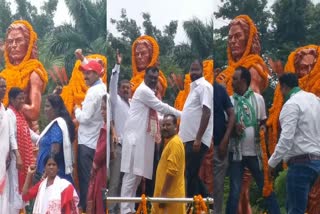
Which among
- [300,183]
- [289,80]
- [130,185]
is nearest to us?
[300,183]

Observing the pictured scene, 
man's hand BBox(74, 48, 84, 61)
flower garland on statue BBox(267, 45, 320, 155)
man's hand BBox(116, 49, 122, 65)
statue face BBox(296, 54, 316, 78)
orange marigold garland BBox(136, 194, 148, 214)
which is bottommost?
orange marigold garland BBox(136, 194, 148, 214)

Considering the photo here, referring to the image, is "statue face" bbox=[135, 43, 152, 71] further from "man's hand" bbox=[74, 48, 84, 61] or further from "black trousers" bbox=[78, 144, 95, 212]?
"black trousers" bbox=[78, 144, 95, 212]

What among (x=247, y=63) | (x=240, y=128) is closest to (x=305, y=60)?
(x=247, y=63)

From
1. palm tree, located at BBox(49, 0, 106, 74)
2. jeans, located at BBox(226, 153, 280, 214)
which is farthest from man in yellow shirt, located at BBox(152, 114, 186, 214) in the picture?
palm tree, located at BBox(49, 0, 106, 74)

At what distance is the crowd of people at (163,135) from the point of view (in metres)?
7.43

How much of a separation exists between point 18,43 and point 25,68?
243 mm

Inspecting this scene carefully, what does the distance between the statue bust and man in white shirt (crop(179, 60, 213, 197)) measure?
144 cm

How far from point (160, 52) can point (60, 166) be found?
1336 mm

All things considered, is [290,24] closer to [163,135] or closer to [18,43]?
[163,135]

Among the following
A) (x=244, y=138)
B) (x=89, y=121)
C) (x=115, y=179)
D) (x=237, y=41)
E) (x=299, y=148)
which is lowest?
(x=115, y=179)

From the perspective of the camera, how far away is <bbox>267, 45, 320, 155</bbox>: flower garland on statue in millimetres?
7520

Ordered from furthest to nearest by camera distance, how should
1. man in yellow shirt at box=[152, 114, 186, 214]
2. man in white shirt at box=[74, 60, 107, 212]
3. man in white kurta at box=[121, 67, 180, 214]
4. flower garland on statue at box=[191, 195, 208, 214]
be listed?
man in white shirt at box=[74, 60, 107, 212], man in white kurta at box=[121, 67, 180, 214], man in yellow shirt at box=[152, 114, 186, 214], flower garland on statue at box=[191, 195, 208, 214]

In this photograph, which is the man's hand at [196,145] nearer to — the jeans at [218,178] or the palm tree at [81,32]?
the jeans at [218,178]

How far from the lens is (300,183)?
7.19 meters
